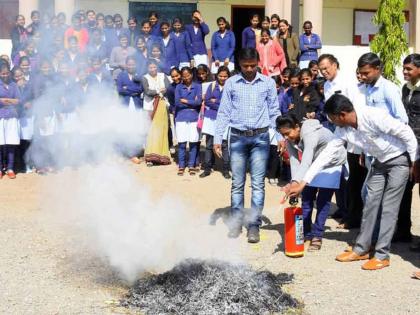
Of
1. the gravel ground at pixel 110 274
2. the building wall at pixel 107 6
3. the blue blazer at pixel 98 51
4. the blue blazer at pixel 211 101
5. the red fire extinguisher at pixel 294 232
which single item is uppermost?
the building wall at pixel 107 6

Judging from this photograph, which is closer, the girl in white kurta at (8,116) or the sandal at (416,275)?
the sandal at (416,275)

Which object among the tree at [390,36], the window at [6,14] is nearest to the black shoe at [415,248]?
the tree at [390,36]

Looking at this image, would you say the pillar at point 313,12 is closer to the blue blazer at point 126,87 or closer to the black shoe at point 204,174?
the blue blazer at point 126,87

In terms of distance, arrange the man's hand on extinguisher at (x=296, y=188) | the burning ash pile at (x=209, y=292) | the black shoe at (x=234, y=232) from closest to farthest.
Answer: the burning ash pile at (x=209, y=292)
the man's hand on extinguisher at (x=296, y=188)
the black shoe at (x=234, y=232)

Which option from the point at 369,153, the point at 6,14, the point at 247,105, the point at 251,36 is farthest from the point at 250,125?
the point at 6,14

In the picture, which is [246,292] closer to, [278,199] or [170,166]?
[278,199]

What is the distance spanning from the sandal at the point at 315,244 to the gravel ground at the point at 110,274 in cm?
9

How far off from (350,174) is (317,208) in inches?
36.8

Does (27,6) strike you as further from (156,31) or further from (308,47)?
(308,47)

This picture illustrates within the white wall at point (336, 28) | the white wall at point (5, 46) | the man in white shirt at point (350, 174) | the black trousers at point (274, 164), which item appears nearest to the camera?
the man in white shirt at point (350, 174)

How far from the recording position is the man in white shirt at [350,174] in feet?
26.2

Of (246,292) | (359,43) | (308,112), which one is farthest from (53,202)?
(359,43)

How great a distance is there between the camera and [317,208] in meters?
7.41

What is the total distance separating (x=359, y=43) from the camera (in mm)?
20844
